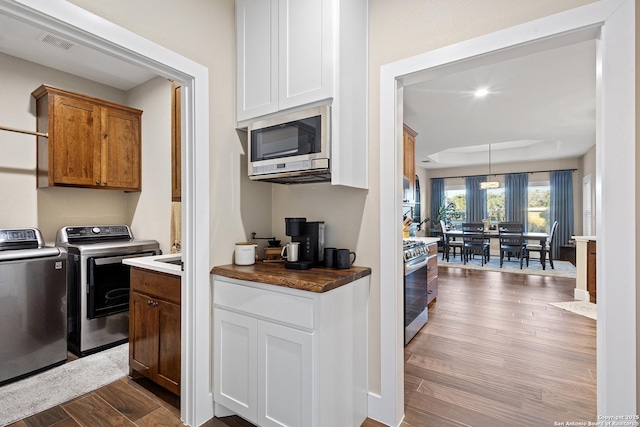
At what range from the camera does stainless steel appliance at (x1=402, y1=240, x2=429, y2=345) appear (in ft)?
9.18

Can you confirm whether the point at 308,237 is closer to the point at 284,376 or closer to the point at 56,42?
the point at 284,376

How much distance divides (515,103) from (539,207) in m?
5.86

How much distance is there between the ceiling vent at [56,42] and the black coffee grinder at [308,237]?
247cm

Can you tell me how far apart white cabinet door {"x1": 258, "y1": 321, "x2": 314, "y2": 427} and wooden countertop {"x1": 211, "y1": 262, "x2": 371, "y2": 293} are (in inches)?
9.0

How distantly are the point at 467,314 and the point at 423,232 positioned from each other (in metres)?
6.54

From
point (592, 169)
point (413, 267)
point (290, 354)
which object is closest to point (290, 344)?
point (290, 354)

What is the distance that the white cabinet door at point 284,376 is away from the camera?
1494mm

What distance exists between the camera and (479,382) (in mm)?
2283

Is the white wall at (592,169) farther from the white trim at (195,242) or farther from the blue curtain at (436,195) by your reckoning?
the white trim at (195,242)

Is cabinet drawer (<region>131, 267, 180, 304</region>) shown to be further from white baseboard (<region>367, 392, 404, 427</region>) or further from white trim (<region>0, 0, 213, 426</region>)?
white baseboard (<region>367, 392, 404, 427</region>)

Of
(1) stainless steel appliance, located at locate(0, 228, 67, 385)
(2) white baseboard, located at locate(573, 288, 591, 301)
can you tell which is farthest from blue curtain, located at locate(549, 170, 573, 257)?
(1) stainless steel appliance, located at locate(0, 228, 67, 385)

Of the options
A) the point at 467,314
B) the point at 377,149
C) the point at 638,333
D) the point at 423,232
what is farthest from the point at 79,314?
the point at 423,232

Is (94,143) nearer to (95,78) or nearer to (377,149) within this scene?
(95,78)

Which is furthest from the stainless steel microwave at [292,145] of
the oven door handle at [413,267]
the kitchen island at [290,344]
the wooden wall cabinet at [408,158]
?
the wooden wall cabinet at [408,158]
